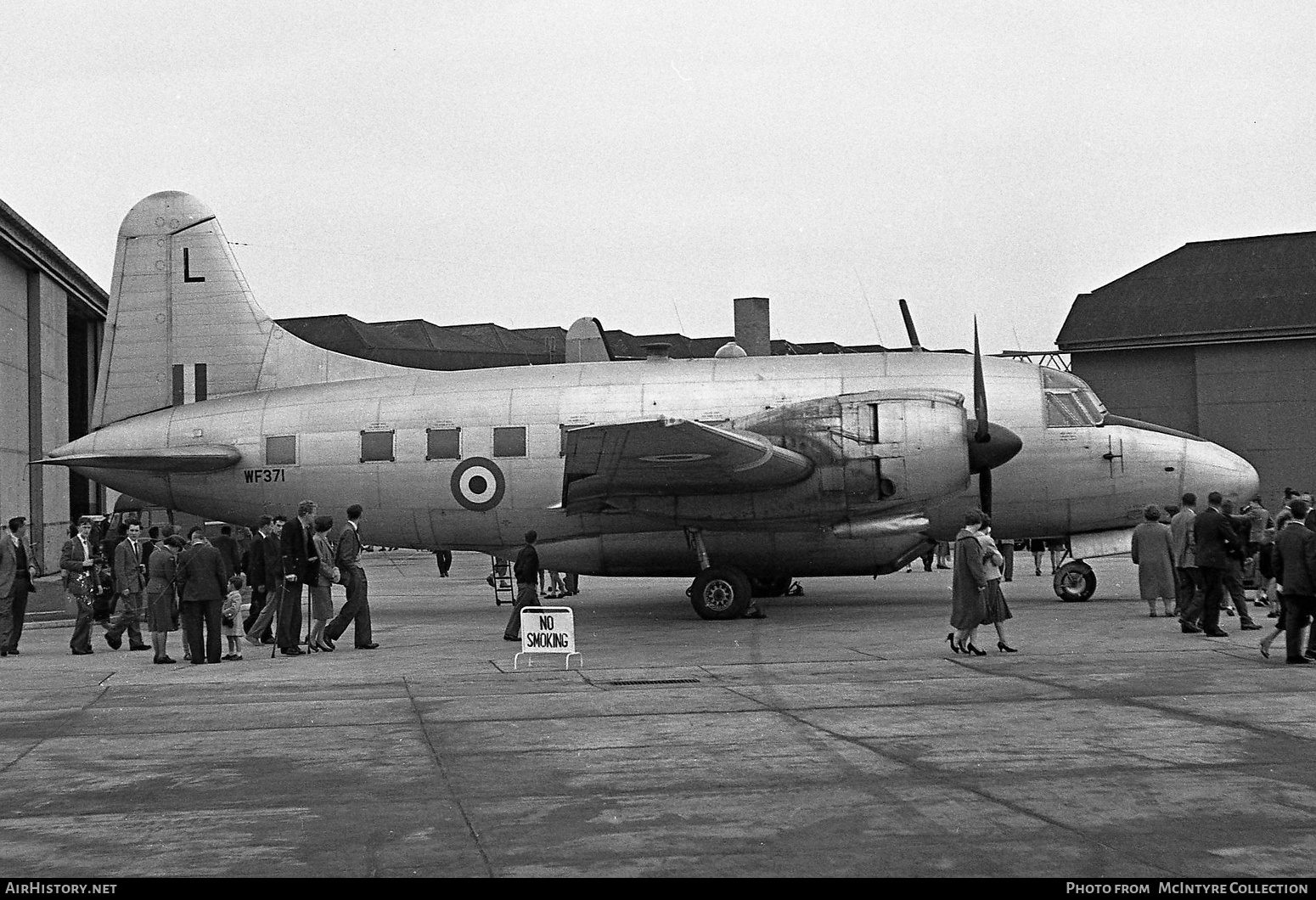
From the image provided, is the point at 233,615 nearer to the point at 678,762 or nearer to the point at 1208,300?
the point at 678,762

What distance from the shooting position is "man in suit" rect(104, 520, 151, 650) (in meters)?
17.2

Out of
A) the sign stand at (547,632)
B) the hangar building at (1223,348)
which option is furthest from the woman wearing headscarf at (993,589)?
the hangar building at (1223,348)

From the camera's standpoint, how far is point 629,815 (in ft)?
23.8

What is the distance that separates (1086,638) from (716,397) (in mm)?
7061

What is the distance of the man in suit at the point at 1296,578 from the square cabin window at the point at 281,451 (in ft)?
49.5

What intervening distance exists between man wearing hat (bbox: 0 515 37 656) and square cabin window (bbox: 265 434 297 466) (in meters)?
4.95

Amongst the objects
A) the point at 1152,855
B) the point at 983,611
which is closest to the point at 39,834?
the point at 1152,855

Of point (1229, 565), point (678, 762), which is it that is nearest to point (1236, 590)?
point (1229, 565)

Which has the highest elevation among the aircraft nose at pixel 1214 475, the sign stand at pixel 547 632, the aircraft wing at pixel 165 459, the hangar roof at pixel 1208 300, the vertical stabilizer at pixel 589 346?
the hangar roof at pixel 1208 300

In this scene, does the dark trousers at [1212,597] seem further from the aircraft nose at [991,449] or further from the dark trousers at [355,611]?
the dark trousers at [355,611]

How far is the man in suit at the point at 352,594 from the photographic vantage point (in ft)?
55.0

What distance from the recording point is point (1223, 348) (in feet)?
146

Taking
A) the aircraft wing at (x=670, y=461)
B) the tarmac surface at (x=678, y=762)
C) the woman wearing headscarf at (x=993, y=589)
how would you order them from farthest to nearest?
1. the aircraft wing at (x=670, y=461)
2. the woman wearing headscarf at (x=993, y=589)
3. the tarmac surface at (x=678, y=762)

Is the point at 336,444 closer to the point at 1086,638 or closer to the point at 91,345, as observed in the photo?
the point at 1086,638
